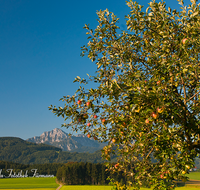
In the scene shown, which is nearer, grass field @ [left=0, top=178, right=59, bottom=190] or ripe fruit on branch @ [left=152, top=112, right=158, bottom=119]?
ripe fruit on branch @ [left=152, top=112, right=158, bottom=119]

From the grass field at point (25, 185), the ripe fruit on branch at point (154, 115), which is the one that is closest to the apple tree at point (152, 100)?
the ripe fruit on branch at point (154, 115)

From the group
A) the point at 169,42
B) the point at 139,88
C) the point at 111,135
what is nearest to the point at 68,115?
the point at 111,135

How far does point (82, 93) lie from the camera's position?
20.9ft

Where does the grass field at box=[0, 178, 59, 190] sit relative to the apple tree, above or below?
below

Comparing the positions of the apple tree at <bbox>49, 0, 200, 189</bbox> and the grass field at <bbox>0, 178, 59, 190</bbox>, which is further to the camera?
the grass field at <bbox>0, 178, 59, 190</bbox>

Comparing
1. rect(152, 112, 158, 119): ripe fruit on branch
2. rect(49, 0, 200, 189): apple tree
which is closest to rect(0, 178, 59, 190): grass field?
rect(49, 0, 200, 189): apple tree

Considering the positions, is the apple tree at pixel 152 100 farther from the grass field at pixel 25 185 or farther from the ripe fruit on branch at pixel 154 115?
the grass field at pixel 25 185

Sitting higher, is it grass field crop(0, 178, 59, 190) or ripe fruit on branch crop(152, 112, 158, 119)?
ripe fruit on branch crop(152, 112, 158, 119)

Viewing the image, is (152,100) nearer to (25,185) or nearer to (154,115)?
(154,115)

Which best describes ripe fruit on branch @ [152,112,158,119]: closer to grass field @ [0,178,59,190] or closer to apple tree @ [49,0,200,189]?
apple tree @ [49,0,200,189]

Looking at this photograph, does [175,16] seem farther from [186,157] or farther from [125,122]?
[186,157]

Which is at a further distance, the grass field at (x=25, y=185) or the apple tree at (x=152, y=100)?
the grass field at (x=25, y=185)

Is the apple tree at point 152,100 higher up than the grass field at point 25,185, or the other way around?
the apple tree at point 152,100

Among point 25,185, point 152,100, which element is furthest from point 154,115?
point 25,185
